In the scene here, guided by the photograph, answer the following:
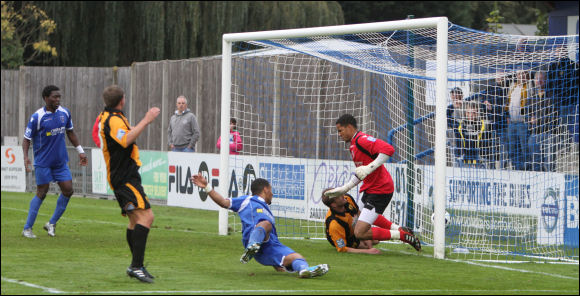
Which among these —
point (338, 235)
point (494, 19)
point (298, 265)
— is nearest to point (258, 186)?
point (298, 265)

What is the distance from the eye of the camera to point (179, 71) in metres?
21.8

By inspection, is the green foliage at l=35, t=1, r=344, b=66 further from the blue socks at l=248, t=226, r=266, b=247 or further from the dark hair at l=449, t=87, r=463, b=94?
the blue socks at l=248, t=226, r=266, b=247

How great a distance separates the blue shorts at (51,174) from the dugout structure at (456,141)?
7.66 ft

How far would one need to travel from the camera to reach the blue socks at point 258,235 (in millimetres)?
9656

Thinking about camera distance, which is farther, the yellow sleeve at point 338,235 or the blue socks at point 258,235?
the yellow sleeve at point 338,235

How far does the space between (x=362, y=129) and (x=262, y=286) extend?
28.8ft

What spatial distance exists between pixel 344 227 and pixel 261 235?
116 inches

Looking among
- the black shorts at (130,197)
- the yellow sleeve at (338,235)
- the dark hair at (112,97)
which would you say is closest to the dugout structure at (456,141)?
the yellow sleeve at (338,235)

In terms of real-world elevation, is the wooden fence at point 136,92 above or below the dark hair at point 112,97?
above

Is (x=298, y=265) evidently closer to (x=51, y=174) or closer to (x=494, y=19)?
(x=51, y=174)

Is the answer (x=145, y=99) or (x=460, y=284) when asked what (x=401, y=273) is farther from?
(x=145, y=99)

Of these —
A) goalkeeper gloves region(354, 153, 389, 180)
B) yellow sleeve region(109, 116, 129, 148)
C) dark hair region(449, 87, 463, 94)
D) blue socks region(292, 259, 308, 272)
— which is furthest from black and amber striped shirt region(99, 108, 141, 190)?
dark hair region(449, 87, 463, 94)

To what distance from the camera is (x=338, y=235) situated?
1241 centimetres

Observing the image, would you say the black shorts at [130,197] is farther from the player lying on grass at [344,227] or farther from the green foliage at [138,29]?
the green foliage at [138,29]
